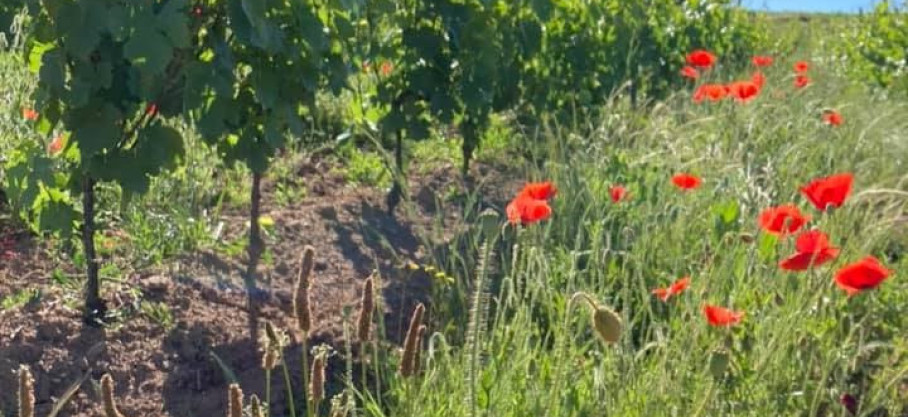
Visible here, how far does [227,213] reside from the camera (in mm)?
4762

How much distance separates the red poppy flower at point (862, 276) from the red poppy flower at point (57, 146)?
2080mm

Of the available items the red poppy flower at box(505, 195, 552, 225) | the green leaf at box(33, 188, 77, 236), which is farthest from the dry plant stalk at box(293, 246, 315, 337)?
the green leaf at box(33, 188, 77, 236)

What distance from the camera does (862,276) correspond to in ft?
8.93

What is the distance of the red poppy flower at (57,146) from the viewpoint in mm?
3840

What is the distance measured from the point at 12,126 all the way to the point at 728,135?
2675 millimetres

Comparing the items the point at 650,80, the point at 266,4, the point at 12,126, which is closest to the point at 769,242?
the point at 266,4

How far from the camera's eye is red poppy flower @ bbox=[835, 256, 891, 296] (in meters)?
2.70

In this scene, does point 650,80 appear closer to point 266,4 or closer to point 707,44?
point 707,44

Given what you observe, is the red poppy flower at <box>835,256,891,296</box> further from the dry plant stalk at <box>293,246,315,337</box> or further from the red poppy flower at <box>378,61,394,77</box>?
the red poppy flower at <box>378,61,394,77</box>

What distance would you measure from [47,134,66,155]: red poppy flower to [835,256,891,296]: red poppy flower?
2080 millimetres

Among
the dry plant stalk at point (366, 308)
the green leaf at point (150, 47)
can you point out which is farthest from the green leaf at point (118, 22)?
the dry plant stalk at point (366, 308)

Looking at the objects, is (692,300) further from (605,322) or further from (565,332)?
(605,322)

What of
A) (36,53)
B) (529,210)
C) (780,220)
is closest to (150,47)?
(36,53)

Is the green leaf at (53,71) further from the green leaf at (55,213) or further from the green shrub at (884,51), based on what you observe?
the green shrub at (884,51)
